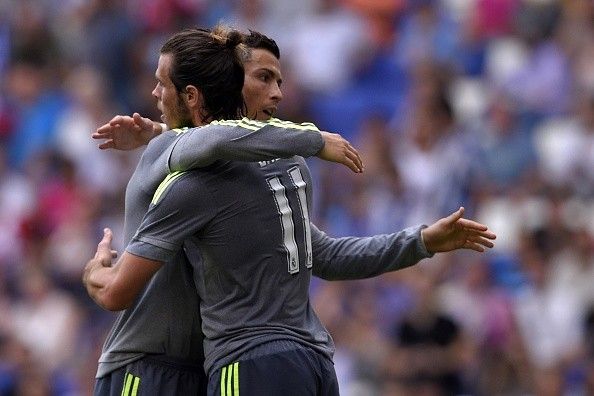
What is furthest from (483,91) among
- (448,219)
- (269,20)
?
(448,219)

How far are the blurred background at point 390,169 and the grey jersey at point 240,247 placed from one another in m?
4.24

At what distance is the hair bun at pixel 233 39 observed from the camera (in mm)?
5547

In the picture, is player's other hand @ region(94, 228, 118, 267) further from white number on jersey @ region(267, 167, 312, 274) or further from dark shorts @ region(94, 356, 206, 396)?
white number on jersey @ region(267, 167, 312, 274)

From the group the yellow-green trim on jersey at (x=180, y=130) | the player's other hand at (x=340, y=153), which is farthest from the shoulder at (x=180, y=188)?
the player's other hand at (x=340, y=153)

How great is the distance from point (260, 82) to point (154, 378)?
1.12 m

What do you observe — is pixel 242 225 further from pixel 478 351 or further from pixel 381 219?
pixel 381 219

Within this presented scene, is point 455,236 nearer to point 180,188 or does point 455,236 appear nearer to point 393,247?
point 393,247

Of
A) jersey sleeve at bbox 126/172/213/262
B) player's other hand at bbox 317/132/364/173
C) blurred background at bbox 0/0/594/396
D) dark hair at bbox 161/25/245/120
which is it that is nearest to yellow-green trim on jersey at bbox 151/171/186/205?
jersey sleeve at bbox 126/172/213/262

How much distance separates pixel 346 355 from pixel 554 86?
278cm

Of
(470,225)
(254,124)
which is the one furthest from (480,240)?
(254,124)

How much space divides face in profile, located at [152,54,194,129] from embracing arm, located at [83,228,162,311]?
1.79 feet

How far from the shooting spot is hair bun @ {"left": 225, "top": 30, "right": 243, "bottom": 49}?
555 centimetres

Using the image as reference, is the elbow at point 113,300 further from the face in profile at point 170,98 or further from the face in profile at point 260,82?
the face in profile at point 260,82

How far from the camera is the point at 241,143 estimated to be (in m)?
5.27
